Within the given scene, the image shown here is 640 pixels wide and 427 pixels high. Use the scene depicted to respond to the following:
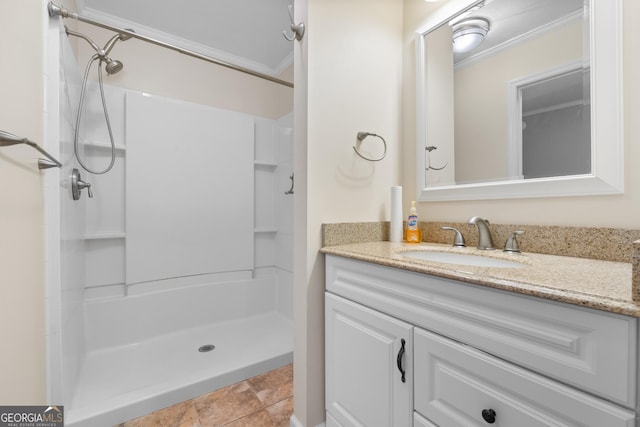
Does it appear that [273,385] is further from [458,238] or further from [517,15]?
[517,15]

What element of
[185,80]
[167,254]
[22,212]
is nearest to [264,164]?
[185,80]

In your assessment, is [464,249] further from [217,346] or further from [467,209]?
[217,346]

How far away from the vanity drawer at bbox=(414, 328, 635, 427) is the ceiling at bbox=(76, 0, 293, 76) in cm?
233

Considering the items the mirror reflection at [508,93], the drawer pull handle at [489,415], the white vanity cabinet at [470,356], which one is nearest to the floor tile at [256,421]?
the white vanity cabinet at [470,356]

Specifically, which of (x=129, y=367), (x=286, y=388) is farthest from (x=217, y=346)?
(x=286, y=388)

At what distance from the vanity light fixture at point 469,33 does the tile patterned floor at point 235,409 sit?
2.03m

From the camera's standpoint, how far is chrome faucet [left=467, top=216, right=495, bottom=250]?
44.0 inches

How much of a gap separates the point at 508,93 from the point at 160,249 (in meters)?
2.42

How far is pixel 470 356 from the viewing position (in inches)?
26.6

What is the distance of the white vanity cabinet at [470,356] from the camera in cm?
49

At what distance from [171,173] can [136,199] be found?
1.03 feet

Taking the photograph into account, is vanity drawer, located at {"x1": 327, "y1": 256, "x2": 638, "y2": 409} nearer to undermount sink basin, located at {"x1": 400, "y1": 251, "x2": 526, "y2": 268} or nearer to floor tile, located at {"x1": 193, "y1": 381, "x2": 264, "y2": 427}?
undermount sink basin, located at {"x1": 400, "y1": 251, "x2": 526, "y2": 268}
